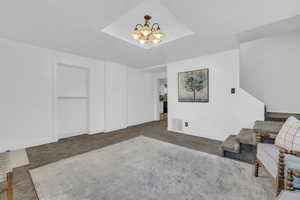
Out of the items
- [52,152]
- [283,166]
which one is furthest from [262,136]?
[52,152]

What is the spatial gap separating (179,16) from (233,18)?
0.84 metres

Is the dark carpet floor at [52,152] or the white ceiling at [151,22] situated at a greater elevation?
the white ceiling at [151,22]

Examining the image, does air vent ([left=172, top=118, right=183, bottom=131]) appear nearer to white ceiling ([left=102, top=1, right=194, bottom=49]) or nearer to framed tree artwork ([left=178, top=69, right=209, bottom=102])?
framed tree artwork ([left=178, top=69, right=209, bottom=102])

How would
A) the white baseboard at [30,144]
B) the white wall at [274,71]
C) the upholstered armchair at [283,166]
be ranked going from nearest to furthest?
the upholstered armchair at [283,166], the white baseboard at [30,144], the white wall at [274,71]

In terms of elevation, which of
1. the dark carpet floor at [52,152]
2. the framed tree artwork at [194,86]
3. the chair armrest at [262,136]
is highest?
the framed tree artwork at [194,86]

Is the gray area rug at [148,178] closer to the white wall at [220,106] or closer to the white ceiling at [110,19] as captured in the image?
the white wall at [220,106]

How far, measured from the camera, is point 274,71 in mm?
3152

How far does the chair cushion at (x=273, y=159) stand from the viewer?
113 cm

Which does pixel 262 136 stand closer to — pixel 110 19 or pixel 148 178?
pixel 148 178

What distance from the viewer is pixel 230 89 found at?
3201mm

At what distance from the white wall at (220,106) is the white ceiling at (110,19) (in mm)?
552

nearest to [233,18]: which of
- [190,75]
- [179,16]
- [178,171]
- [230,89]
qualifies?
[179,16]

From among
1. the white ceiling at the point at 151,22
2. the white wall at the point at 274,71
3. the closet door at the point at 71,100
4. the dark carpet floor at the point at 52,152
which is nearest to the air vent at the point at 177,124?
the dark carpet floor at the point at 52,152

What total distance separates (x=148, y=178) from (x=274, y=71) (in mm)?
4097
